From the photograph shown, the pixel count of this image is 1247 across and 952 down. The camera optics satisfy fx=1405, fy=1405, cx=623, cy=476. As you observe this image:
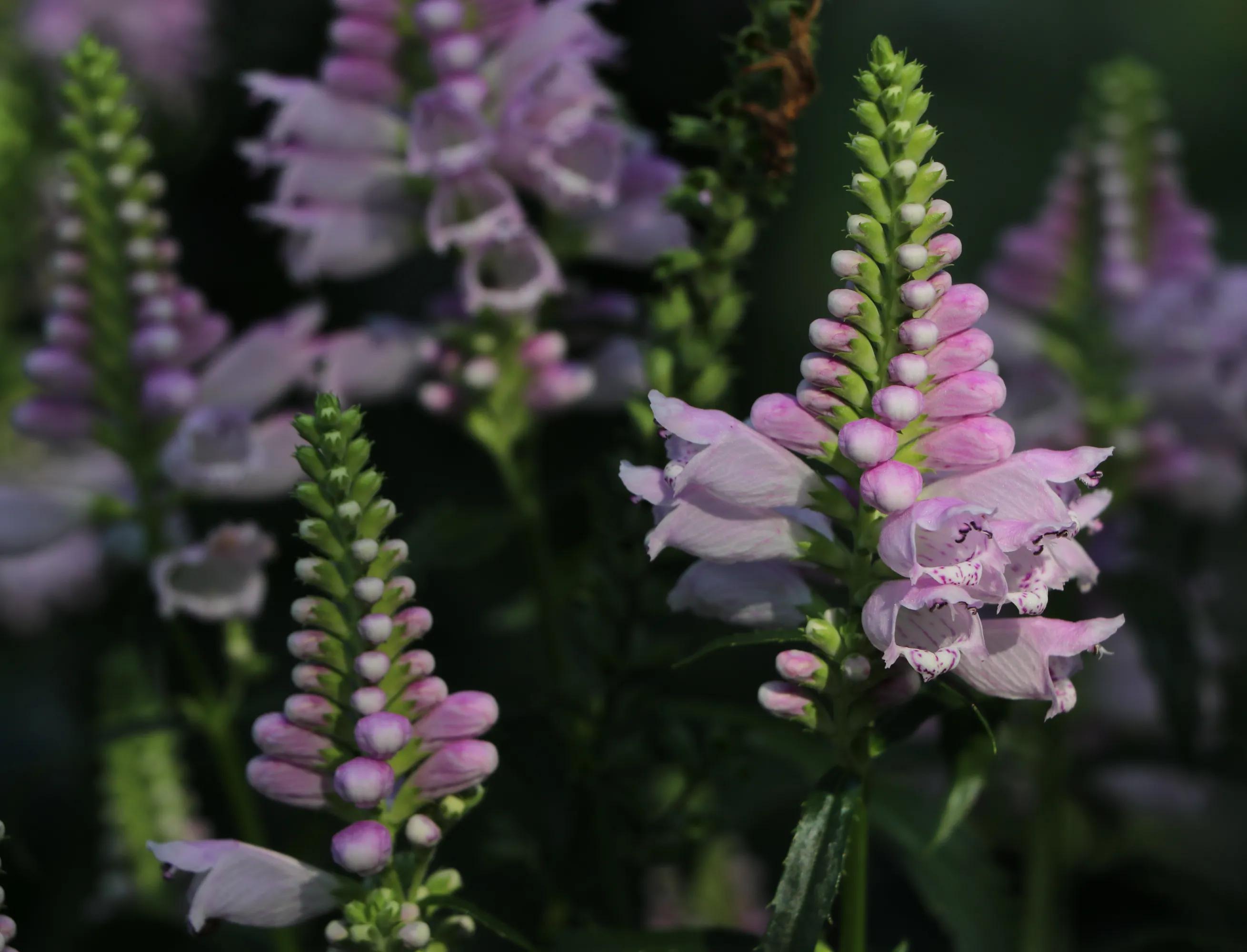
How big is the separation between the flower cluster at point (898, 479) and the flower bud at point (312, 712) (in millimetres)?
140

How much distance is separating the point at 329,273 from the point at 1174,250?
2.29 feet

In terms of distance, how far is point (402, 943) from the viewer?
1.75 ft

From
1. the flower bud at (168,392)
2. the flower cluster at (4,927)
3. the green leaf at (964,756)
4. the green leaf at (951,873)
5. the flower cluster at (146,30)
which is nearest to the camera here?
the flower cluster at (4,927)

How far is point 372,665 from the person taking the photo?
51 cm

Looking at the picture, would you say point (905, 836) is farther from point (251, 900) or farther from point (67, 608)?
point (67, 608)

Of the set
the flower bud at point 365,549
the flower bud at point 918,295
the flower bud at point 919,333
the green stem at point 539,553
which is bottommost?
the green stem at point 539,553

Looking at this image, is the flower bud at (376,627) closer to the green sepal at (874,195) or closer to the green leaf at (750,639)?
the green leaf at (750,639)

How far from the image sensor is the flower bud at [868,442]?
0.50 metres

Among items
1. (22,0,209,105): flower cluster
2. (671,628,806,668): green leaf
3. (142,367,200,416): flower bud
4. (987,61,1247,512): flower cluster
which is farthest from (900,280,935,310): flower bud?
(22,0,209,105): flower cluster

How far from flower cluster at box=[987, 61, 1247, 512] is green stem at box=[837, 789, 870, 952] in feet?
2.06

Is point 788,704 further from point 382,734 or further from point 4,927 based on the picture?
point 4,927

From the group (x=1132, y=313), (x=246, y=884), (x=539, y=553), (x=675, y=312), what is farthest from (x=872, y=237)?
(x=1132, y=313)

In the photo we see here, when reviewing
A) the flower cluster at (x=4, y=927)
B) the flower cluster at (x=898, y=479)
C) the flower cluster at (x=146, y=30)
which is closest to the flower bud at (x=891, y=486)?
the flower cluster at (x=898, y=479)

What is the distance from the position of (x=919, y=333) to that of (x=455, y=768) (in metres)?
0.24
